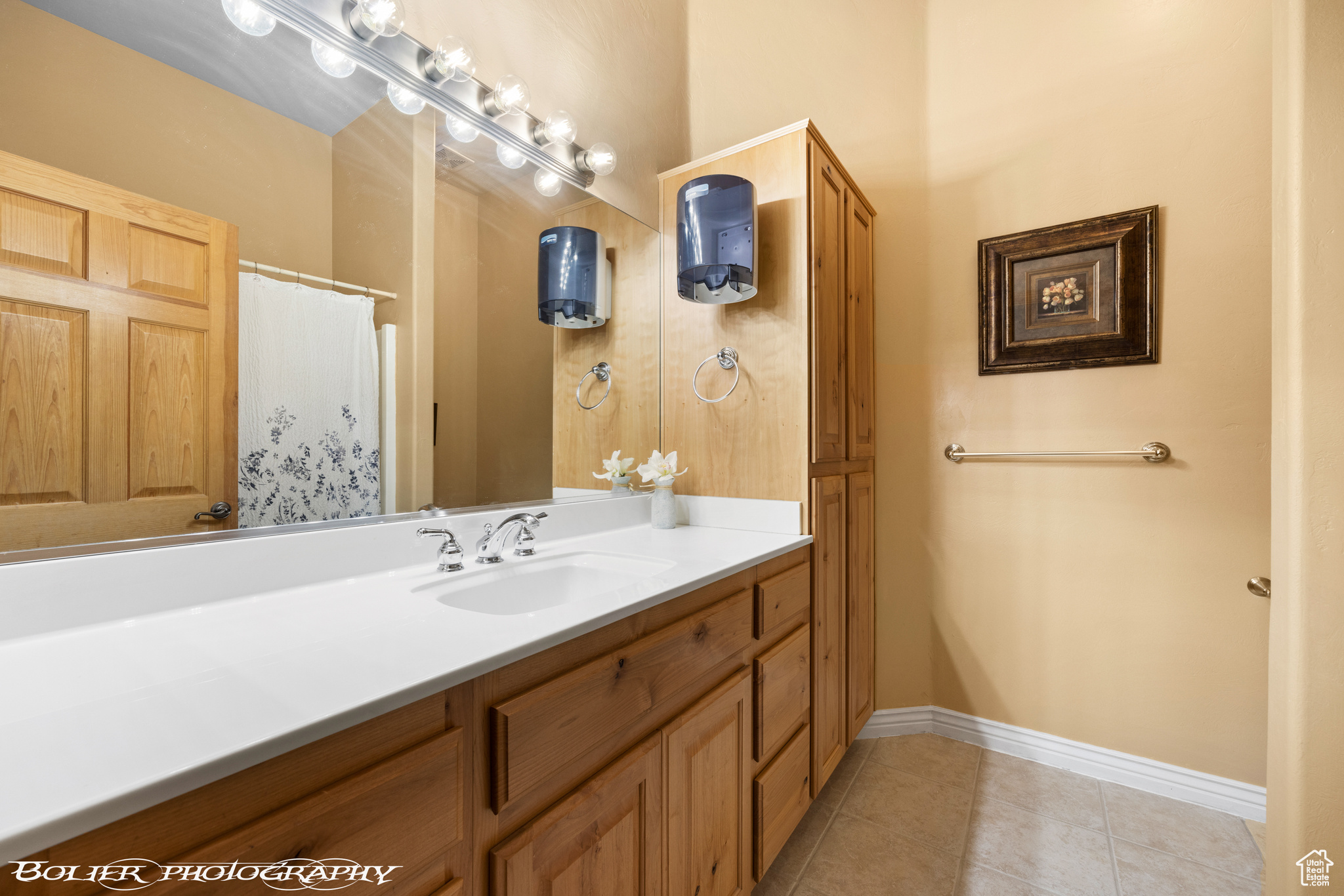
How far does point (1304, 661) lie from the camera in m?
0.93

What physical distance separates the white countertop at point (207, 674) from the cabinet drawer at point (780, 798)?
23.7 inches

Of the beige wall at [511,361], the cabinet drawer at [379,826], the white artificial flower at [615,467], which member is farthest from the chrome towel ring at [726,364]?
the cabinet drawer at [379,826]

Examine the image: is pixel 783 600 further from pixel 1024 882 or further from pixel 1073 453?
pixel 1073 453

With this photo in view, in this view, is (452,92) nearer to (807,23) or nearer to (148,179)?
(148,179)

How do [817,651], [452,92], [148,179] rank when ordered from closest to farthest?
1. [148,179]
2. [452,92]
3. [817,651]

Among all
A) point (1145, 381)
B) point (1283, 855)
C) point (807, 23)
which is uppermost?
point (807, 23)

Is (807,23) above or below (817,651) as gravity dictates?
above

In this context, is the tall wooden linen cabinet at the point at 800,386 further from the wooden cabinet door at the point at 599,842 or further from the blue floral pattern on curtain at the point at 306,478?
the blue floral pattern on curtain at the point at 306,478

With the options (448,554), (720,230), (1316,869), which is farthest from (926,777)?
(720,230)

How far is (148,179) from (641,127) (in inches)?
57.4

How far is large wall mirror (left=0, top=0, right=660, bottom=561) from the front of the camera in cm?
72

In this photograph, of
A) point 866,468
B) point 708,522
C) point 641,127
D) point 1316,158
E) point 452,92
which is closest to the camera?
point 1316,158

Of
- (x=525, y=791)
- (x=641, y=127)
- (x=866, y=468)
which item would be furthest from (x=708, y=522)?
(x=641, y=127)

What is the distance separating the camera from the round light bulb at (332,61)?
101 cm
